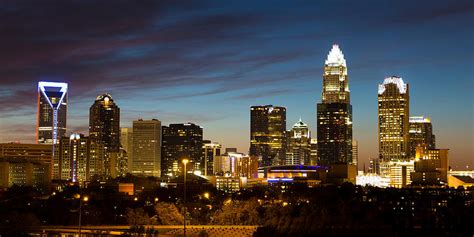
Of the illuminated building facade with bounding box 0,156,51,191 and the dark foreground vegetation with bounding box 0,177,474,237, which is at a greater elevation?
the illuminated building facade with bounding box 0,156,51,191

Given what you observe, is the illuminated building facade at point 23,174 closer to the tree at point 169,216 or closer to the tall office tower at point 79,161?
the tall office tower at point 79,161

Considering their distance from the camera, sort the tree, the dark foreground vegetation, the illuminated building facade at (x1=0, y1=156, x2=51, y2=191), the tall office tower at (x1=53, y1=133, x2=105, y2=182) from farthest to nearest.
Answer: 1. the tall office tower at (x1=53, y1=133, x2=105, y2=182)
2. the illuminated building facade at (x1=0, y1=156, x2=51, y2=191)
3. the tree
4. the dark foreground vegetation

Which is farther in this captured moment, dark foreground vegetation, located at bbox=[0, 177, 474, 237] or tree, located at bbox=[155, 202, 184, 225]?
tree, located at bbox=[155, 202, 184, 225]

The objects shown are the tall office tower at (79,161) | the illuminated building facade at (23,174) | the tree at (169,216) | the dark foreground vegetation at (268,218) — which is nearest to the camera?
the dark foreground vegetation at (268,218)

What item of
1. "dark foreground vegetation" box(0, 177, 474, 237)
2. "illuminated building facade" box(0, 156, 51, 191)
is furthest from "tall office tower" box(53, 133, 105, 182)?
"dark foreground vegetation" box(0, 177, 474, 237)

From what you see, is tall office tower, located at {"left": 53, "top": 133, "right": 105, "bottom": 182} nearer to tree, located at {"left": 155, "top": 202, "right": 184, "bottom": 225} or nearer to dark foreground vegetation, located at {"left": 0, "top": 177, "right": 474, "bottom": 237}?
dark foreground vegetation, located at {"left": 0, "top": 177, "right": 474, "bottom": 237}

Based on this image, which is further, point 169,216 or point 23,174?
point 23,174

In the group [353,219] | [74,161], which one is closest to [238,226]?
[353,219]

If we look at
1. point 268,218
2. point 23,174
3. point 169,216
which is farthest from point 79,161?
point 268,218

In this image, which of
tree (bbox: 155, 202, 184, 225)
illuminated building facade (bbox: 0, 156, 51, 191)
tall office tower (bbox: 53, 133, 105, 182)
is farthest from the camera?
tall office tower (bbox: 53, 133, 105, 182)

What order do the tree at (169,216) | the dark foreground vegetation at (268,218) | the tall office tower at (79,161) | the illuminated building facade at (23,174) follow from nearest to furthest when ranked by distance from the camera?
the dark foreground vegetation at (268,218), the tree at (169,216), the illuminated building facade at (23,174), the tall office tower at (79,161)

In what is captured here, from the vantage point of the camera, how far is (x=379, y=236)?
64.6 m

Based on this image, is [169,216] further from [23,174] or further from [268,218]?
[23,174]

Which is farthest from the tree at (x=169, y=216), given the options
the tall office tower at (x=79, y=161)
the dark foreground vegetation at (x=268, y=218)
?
the tall office tower at (x=79, y=161)
